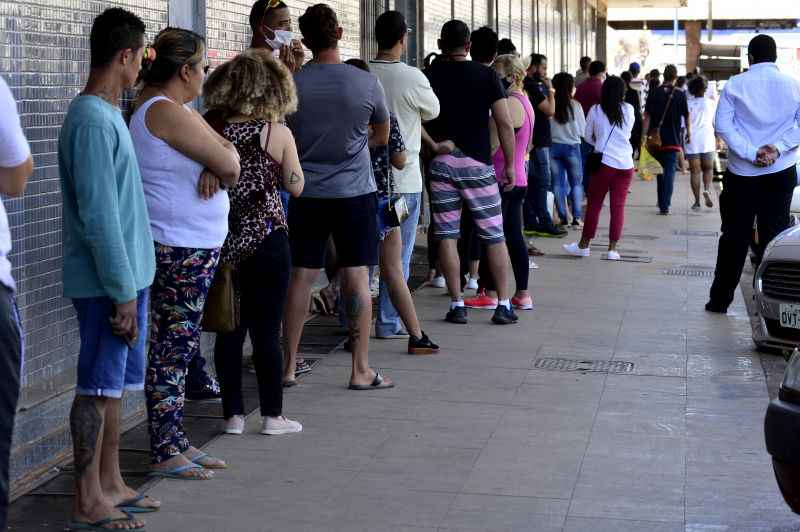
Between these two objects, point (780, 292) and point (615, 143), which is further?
point (615, 143)

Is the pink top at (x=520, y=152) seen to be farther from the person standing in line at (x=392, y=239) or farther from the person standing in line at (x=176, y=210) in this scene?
the person standing in line at (x=176, y=210)

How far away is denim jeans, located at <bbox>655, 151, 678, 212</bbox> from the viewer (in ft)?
59.3

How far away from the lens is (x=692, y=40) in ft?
255

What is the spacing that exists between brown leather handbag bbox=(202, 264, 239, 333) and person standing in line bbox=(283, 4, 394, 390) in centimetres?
120

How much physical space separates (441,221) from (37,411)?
3939 millimetres

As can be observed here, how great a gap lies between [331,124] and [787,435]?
313 cm

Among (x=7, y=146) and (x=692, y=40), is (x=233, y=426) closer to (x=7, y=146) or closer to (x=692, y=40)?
(x=7, y=146)

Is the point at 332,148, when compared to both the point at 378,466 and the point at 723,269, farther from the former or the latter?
the point at 723,269

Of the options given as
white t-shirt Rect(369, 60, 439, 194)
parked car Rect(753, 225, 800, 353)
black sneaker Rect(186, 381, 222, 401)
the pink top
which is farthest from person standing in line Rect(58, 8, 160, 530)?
the pink top

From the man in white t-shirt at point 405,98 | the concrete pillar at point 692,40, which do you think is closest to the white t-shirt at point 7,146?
the man in white t-shirt at point 405,98

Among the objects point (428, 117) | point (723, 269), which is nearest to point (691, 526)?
point (428, 117)

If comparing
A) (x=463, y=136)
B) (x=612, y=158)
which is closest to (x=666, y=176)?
(x=612, y=158)

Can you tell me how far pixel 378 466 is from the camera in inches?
224

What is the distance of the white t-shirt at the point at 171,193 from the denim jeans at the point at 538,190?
9.50 m
